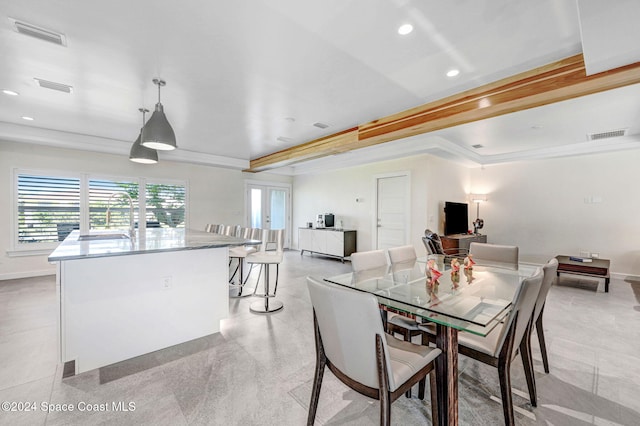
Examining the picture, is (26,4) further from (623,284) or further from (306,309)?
(623,284)

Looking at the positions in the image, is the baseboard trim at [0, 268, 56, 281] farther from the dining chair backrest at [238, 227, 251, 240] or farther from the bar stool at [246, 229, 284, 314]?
the bar stool at [246, 229, 284, 314]

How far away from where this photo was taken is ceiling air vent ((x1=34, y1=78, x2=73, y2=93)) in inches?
112

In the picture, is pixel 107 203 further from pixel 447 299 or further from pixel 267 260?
pixel 447 299

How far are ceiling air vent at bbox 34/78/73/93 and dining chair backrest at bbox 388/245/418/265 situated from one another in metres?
3.94

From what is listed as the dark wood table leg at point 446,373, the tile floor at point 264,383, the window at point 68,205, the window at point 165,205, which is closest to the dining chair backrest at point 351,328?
the dark wood table leg at point 446,373

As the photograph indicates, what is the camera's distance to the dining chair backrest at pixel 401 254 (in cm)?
270

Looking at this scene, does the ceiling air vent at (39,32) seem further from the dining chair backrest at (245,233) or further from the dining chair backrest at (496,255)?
the dining chair backrest at (496,255)

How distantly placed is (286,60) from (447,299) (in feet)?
7.65

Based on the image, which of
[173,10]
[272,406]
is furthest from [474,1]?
[272,406]

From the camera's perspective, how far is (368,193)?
6.45 metres

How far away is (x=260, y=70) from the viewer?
8.53ft

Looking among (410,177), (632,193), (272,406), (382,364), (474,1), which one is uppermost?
(474,1)

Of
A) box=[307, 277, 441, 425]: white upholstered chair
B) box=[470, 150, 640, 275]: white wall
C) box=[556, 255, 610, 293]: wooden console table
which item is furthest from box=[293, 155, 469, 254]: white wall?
box=[307, 277, 441, 425]: white upholstered chair

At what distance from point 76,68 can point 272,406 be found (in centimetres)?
341
